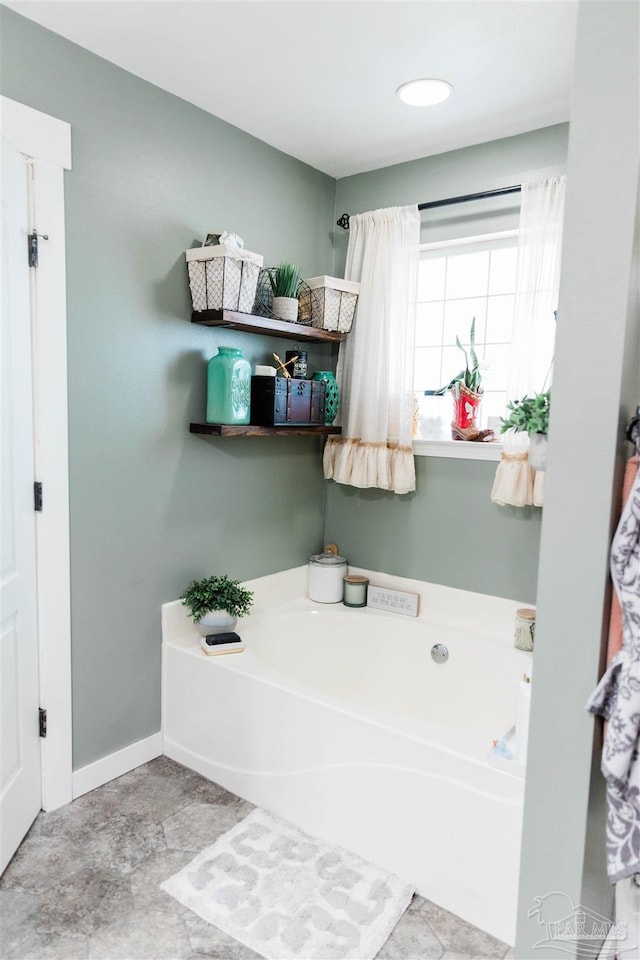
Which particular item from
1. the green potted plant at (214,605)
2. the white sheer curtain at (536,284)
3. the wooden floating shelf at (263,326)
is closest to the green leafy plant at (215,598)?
the green potted plant at (214,605)

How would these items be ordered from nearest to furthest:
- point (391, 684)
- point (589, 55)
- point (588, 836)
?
1. point (589, 55)
2. point (588, 836)
3. point (391, 684)

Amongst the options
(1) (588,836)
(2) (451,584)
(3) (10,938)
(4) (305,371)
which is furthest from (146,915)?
(4) (305,371)

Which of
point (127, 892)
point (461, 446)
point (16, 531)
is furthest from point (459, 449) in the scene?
point (127, 892)

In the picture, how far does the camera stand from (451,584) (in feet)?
9.57

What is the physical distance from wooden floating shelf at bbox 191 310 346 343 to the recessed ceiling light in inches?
36.5

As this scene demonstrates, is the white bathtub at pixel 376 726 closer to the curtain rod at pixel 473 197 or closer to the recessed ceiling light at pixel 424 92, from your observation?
the curtain rod at pixel 473 197

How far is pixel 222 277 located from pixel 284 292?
1.35ft

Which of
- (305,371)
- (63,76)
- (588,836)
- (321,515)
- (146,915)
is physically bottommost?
(146,915)

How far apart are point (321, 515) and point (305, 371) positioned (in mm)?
803

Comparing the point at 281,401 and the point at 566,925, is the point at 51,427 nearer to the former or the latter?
the point at 281,401

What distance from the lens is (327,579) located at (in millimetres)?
3117

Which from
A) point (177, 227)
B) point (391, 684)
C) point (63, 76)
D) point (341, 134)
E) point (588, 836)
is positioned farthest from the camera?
point (391, 684)

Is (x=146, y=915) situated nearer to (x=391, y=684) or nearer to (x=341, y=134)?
(x=391, y=684)

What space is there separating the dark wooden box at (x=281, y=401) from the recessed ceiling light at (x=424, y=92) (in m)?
1.12
